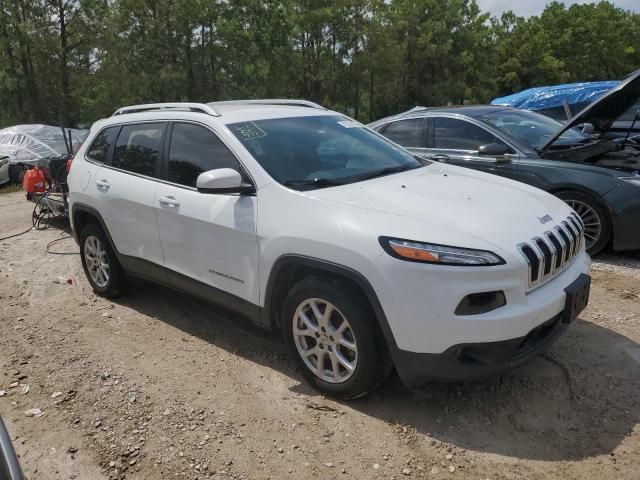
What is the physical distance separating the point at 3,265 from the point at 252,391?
4.76 meters

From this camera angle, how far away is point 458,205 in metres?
3.09

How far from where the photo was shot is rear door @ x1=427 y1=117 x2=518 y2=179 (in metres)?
6.06

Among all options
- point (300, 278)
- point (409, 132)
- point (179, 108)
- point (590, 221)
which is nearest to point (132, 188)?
point (179, 108)

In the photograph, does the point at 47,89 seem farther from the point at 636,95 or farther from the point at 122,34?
the point at 636,95

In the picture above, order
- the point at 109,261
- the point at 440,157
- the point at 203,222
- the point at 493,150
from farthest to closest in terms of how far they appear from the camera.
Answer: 1. the point at 440,157
2. the point at 493,150
3. the point at 109,261
4. the point at 203,222

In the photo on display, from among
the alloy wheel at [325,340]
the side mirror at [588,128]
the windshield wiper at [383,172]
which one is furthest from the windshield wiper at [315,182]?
the side mirror at [588,128]

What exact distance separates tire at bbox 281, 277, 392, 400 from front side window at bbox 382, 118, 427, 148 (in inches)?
166

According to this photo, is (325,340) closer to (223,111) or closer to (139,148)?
(223,111)

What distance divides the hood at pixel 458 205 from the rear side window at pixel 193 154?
783mm

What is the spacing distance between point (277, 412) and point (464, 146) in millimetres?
4375

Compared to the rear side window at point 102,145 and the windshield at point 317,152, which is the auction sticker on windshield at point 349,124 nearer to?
the windshield at point 317,152

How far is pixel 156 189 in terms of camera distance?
4082mm

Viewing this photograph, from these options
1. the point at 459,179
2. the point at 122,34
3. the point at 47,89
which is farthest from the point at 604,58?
the point at 459,179

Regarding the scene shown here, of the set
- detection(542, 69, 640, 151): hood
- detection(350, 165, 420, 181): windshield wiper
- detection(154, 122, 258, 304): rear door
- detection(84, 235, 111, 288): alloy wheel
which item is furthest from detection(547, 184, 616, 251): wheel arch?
detection(84, 235, 111, 288): alloy wheel
